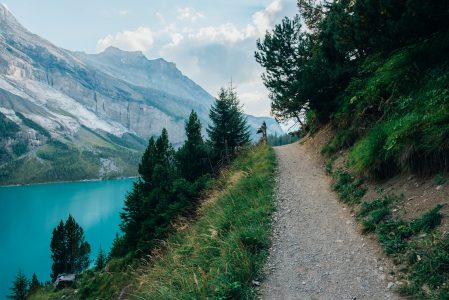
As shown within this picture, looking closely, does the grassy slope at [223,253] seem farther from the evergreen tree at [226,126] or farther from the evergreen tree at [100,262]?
the evergreen tree at [100,262]

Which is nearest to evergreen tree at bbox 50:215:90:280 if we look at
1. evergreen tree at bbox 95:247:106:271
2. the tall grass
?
evergreen tree at bbox 95:247:106:271

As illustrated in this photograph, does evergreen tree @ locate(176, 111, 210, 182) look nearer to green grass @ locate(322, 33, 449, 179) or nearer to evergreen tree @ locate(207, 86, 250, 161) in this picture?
evergreen tree @ locate(207, 86, 250, 161)

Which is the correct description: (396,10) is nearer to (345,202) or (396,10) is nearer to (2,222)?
(345,202)

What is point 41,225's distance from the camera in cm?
13138

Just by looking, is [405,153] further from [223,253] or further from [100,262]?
[100,262]

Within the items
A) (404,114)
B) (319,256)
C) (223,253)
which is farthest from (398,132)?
(223,253)

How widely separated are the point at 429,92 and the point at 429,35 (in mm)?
2376

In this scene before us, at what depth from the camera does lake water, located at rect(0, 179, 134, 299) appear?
87.0 m

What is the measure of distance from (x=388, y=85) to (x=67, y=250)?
73600mm

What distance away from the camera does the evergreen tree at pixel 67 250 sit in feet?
224

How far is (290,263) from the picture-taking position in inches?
285

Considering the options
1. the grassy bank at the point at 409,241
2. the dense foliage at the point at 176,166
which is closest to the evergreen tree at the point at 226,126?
the dense foliage at the point at 176,166

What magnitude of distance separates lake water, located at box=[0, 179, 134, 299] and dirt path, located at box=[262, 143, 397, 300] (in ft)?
256

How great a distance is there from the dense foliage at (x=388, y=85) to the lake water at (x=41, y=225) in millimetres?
77727
